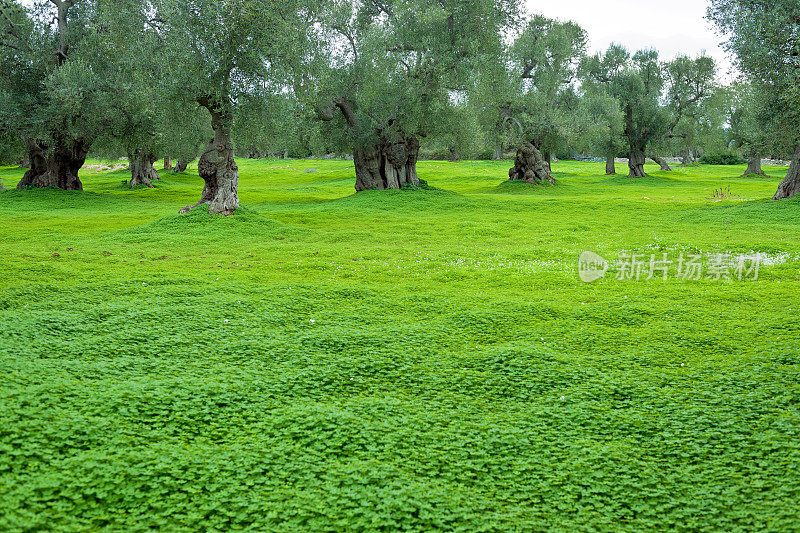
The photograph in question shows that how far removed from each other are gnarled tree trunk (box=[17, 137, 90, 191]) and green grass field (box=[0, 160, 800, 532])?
22729mm

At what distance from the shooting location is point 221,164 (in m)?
25.9

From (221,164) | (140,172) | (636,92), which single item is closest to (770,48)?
(221,164)

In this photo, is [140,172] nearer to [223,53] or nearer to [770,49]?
[223,53]

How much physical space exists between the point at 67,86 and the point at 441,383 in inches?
1192

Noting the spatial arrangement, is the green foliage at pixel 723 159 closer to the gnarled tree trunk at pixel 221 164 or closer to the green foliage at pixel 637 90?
the green foliage at pixel 637 90

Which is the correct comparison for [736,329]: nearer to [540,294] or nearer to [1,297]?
[540,294]

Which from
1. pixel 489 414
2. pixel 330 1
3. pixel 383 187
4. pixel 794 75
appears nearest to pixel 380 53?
pixel 330 1

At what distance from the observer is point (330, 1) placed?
113 ft

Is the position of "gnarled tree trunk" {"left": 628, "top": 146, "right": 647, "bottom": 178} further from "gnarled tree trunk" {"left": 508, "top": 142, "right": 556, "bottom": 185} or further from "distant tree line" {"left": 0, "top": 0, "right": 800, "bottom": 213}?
"gnarled tree trunk" {"left": 508, "top": 142, "right": 556, "bottom": 185}

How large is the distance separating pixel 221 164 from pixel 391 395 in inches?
795

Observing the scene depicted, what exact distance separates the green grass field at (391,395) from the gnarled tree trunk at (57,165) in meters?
22.7

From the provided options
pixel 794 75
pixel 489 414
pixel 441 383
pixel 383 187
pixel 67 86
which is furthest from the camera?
pixel 383 187

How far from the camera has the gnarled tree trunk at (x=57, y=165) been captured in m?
36.3

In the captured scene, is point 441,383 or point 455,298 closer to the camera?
point 441,383
